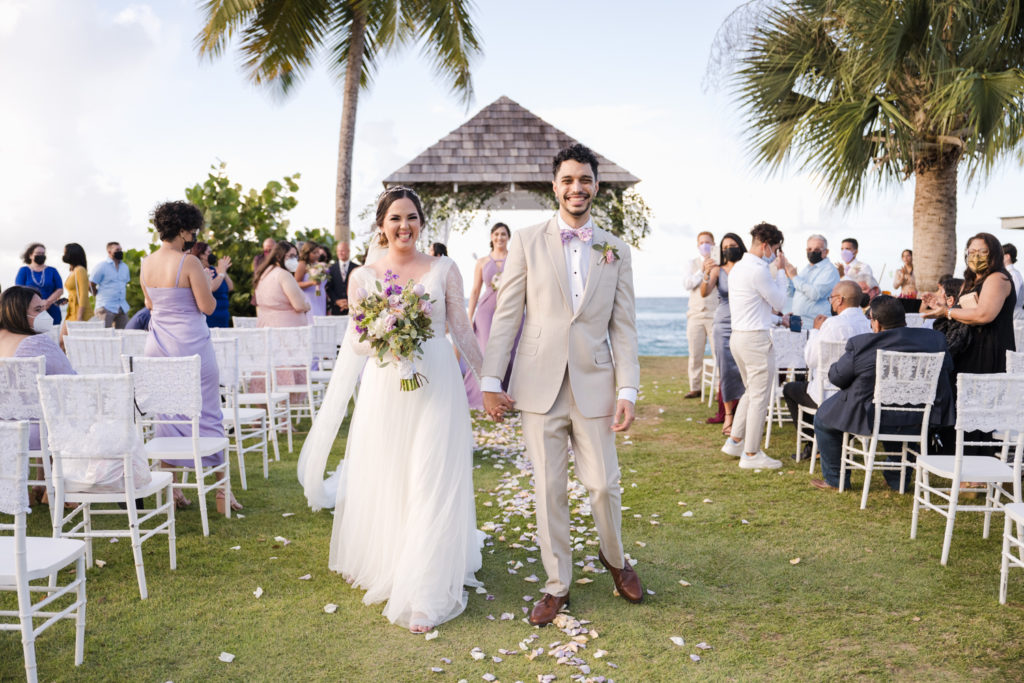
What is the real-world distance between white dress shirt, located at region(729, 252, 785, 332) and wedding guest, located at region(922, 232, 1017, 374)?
1.41m

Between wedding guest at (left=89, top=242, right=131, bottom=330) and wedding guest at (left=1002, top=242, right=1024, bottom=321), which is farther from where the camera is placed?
wedding guest at (left=89, top=242, right=131, bottom=330)

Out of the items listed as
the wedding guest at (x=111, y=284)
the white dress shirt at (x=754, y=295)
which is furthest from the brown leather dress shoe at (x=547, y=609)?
the wedding guest at (x=111, y=284)

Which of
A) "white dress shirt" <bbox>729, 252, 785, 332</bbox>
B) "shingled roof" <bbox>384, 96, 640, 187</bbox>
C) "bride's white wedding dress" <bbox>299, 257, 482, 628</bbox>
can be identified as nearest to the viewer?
"bride's white wedding dress" <bbox>299, 257, 482, 628</bbox>

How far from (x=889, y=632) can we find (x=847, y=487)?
274 cm

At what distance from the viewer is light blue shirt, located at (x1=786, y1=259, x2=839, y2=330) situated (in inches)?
367

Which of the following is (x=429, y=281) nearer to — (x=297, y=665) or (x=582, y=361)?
(x=582, y=361)

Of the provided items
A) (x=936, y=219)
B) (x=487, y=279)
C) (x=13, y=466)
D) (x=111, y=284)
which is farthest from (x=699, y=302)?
(x=111, y=284)

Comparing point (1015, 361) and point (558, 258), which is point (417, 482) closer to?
point (558, 258)

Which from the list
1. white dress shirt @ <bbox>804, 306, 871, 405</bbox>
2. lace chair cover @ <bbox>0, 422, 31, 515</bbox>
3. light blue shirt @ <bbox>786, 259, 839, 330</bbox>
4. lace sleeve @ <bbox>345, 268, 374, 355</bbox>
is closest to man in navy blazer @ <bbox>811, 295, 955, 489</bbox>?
white dress shirt @ <bbox>804, 306, 871, 405</bbox>

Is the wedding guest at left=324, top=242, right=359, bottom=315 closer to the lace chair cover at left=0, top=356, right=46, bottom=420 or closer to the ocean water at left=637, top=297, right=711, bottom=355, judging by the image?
the lace chair cover at left=0, top=356, right=46, bottom=420

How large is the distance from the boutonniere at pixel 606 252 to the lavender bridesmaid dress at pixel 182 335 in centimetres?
333

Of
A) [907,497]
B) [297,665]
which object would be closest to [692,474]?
[907,497]

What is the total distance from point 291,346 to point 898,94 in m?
10.1

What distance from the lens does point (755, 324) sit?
6.74m
